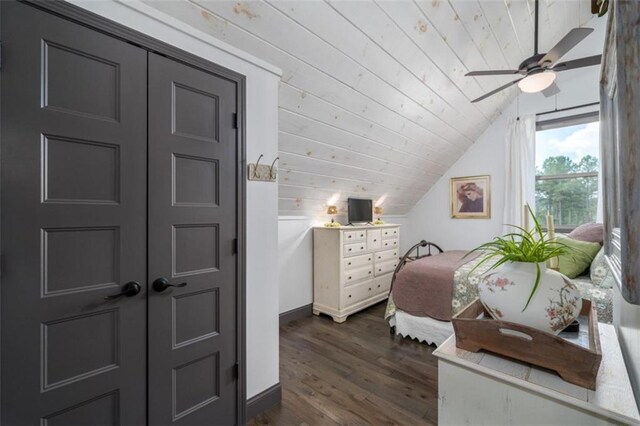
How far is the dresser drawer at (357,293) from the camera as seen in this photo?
11.1ft

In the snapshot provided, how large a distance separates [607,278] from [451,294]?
1.09 m

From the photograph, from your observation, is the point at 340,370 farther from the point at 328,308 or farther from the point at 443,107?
the point at 443,107

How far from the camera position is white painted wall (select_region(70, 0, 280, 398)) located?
1.77 meters

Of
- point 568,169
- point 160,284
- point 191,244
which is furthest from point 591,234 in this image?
point 160,284

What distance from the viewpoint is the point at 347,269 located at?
3420 mm

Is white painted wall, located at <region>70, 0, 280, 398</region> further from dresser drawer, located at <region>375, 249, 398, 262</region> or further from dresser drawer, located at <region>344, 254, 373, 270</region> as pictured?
dresser drawer, located at <region>375, 249, 398, 262</region>

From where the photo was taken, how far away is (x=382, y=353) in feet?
8.44

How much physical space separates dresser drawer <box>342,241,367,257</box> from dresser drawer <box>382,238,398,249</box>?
1.54 ft

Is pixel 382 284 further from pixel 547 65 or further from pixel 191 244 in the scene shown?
pixel 191 244

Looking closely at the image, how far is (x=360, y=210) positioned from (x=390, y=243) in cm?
72

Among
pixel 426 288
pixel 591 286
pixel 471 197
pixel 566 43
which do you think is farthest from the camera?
pixel 471 197

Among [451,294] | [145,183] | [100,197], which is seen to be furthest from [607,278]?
Answer: [100,197]

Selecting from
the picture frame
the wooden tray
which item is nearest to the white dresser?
the picture frame

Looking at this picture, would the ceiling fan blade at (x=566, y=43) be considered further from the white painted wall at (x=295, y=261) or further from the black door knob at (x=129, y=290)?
the black door knob at (x=129, y=290)
